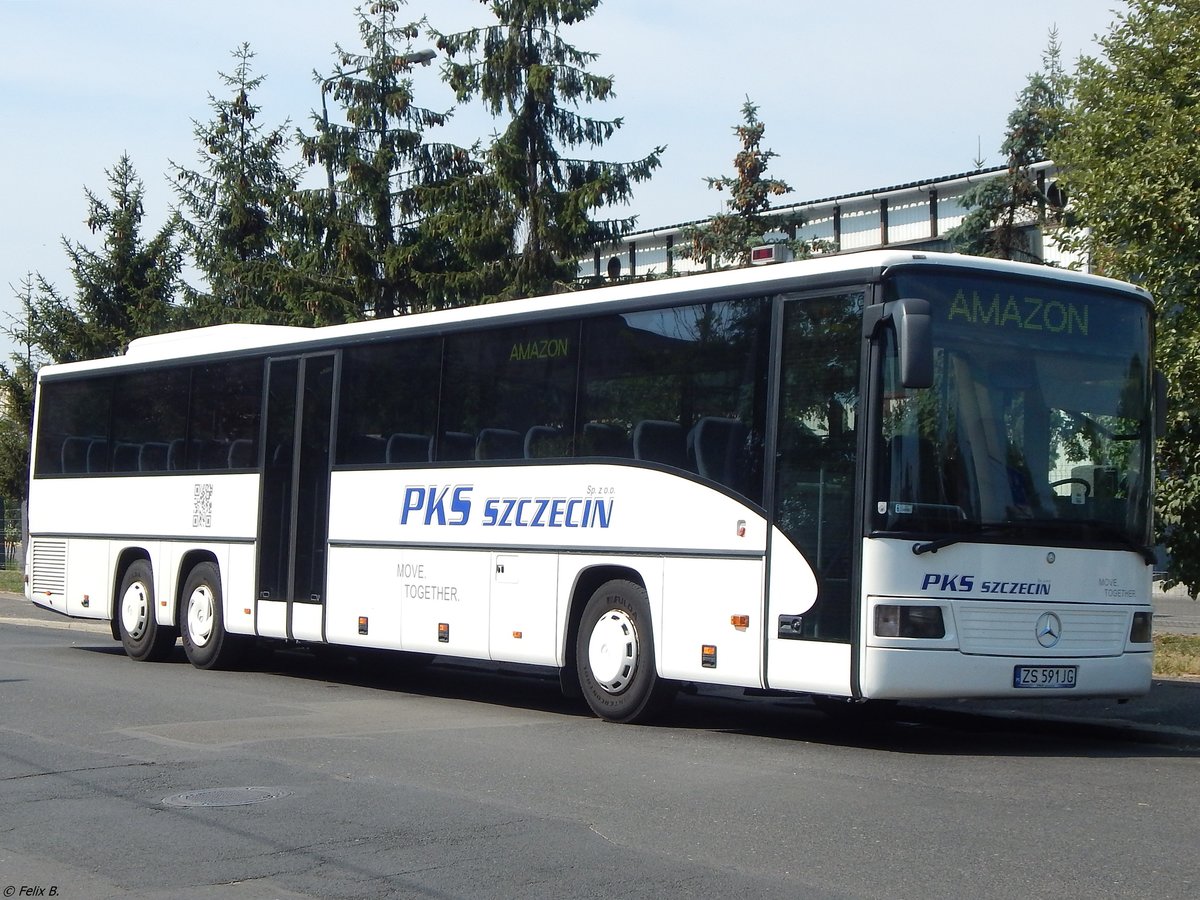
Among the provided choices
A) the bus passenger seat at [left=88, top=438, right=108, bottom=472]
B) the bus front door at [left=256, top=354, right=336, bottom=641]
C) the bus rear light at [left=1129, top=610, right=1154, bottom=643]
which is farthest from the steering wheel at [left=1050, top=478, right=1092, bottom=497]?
the bus passenger seat at [left=88, top=438, right=108, bottom=472]

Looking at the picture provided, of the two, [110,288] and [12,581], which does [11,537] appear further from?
[110,288]

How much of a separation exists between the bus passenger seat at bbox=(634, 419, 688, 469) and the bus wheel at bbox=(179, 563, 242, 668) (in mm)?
6894

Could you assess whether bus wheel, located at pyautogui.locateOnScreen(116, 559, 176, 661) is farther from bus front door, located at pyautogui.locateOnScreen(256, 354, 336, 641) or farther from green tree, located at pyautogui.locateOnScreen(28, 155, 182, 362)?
green tree, located at pyautogui.locateOnScreen(28, 155, 182, 362)

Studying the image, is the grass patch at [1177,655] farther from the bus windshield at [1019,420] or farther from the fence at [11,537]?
the fence at [11,537]

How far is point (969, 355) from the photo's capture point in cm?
1110

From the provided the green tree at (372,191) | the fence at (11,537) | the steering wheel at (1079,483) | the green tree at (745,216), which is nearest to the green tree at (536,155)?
the green tree at (372,191)

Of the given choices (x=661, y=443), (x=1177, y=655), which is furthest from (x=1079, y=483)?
(x=1177, y=655)

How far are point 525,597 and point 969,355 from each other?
4527 mm

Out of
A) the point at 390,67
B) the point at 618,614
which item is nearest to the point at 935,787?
the point at 618,614

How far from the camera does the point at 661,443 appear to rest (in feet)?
40.9

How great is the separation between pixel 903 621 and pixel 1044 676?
3.94ft

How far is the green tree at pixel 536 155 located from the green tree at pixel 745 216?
20.3 feet

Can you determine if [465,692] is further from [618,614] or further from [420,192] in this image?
[420,192]

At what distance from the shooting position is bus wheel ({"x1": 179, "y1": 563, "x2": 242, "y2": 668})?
58.0ft
